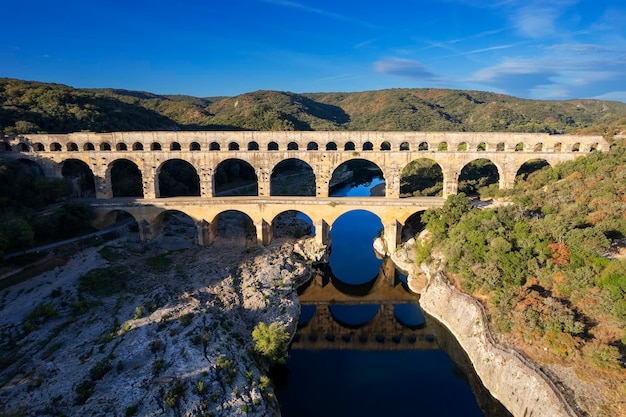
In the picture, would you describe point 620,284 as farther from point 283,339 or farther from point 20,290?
point 20,290

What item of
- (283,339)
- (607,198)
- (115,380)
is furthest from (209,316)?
(607,198)

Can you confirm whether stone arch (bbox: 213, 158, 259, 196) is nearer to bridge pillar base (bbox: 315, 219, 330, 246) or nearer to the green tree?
bridge pillar base (bbox: 315, 219, 330, 246)

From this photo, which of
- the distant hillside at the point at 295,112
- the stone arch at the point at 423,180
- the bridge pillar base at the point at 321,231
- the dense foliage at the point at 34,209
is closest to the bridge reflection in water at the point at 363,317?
the bridge pillar base at the point at 321,231

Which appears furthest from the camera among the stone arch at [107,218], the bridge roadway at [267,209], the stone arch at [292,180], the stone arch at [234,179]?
the stone arch at [292,180]

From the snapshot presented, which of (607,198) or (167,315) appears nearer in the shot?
(167,315)

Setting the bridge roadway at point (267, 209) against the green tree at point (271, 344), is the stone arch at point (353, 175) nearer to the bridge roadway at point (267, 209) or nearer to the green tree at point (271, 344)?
the bridge roadway at point (267, 209)

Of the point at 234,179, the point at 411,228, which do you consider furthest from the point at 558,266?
the point at 234,179

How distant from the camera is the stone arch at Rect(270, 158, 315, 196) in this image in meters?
54.7

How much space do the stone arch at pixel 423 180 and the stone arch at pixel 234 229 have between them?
17.3 metres

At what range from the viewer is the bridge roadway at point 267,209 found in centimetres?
3356

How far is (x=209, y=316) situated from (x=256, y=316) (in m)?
3.12

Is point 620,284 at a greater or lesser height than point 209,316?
greater

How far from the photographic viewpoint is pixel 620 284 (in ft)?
58.7

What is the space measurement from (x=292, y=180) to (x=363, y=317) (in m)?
39.7
